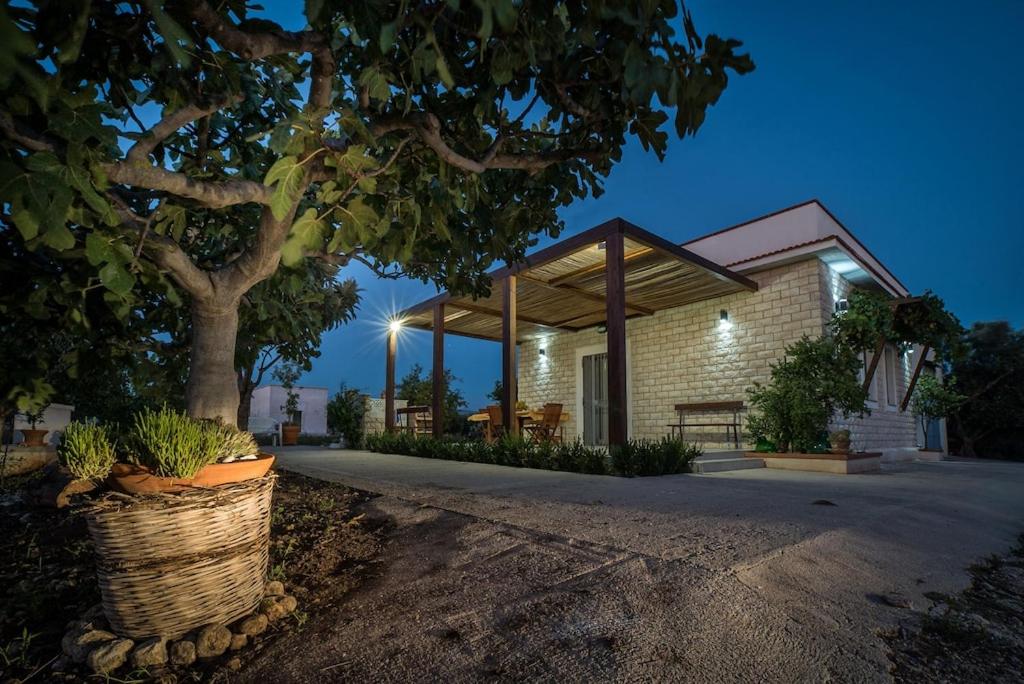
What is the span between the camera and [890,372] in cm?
988

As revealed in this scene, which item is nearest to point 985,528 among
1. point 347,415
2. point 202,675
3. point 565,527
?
point 565,527

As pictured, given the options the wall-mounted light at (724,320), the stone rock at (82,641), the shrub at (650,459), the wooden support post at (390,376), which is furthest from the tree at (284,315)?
the wall-mounted light at (724,320)

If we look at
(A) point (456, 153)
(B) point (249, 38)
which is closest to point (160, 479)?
(B) point (249, 38)

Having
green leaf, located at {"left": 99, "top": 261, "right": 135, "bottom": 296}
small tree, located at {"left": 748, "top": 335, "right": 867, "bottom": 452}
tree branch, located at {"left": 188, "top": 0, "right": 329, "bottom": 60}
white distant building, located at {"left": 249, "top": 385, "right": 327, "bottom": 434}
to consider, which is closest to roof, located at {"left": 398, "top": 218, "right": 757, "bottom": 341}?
small tree, located at {"left": 748, "top": 335, "right": 867, "bottom": 452}

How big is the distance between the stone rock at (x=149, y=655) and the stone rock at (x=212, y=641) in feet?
0.27

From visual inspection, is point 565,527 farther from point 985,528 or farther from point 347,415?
point 347,415

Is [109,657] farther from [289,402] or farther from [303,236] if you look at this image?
Answer: [289,402]

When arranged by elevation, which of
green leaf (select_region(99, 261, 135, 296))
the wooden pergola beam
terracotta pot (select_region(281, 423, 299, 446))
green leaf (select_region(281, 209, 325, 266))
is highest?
the wooden pergola beam

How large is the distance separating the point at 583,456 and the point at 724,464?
209 cm

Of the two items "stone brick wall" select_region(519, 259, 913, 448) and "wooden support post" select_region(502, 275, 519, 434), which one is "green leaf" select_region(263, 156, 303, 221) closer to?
"wooden support post" select_region(502, 275, 519, 434)

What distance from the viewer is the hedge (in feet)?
16.9

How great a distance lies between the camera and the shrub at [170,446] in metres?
1.48

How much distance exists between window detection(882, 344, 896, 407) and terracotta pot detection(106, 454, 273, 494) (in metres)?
11.7

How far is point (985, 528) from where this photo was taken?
292 cm
